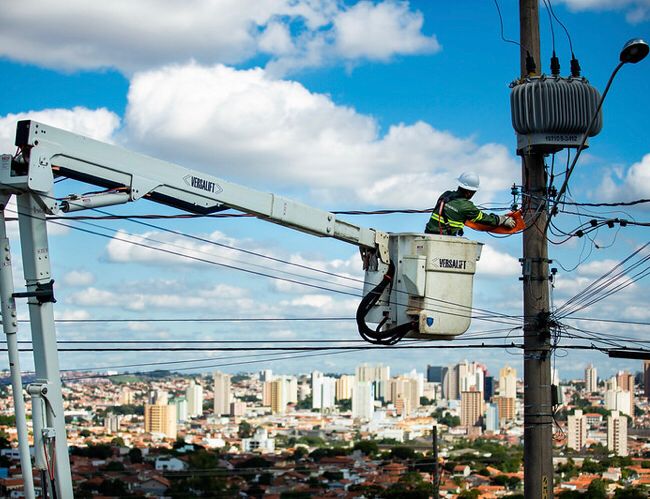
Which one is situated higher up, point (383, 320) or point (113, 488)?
point (383, 320)


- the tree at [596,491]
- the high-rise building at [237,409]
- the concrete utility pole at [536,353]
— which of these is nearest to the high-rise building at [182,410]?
the high-rise building at [237,409]

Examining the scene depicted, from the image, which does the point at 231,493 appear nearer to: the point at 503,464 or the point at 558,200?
the point at 503,464

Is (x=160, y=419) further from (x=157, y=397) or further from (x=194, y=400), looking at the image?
(x=194, y=400)

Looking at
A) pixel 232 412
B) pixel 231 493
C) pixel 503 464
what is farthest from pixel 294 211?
pixel 232 412

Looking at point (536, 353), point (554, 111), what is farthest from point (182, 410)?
point (554, 111)

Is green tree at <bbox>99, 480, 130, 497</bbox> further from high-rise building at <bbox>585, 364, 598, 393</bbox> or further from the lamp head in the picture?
high-rise building at <bbox>585, 364, 598, 393</bbox>

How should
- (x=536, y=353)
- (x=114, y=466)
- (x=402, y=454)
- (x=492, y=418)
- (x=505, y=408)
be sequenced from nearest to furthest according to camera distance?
(x=536, y=353), (x=114, y=466), (x=402, y=454), (x=492, y=418), (x=505, y=408)

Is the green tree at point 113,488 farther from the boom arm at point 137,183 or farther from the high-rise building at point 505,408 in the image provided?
the high-rise building at point 505,408
